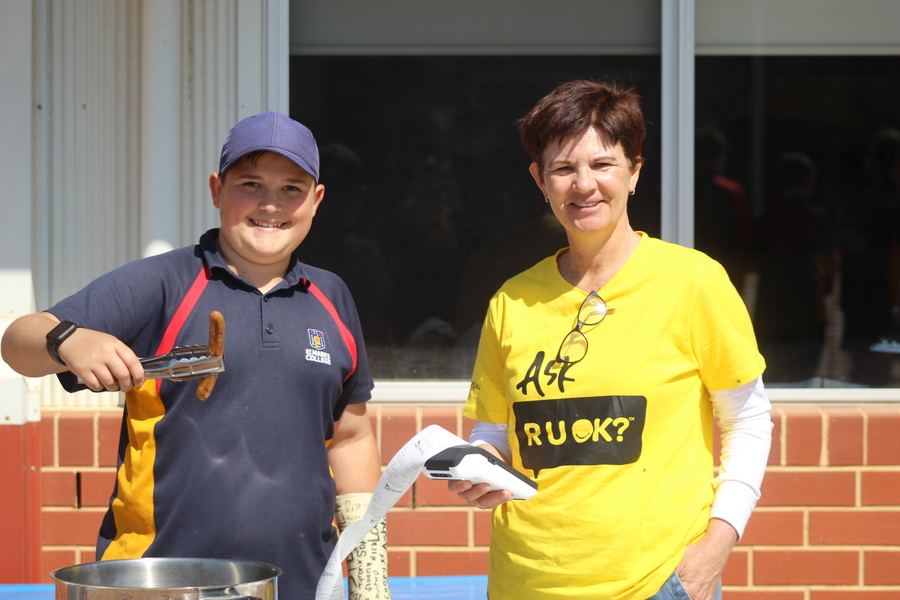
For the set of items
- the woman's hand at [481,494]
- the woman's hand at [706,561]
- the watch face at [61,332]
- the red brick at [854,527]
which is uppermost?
the watch face at [61,332]

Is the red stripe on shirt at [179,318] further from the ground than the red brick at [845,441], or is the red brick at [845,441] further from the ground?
the red stripe on shirt at [179,318]

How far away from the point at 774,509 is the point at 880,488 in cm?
40

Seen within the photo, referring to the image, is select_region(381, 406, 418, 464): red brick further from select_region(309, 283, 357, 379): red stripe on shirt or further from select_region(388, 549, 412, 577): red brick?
select_region(309, 283, 357, 379): red stripe on shirt

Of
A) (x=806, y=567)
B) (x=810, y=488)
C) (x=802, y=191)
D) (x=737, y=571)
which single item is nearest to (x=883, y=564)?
(x=806, y=567)

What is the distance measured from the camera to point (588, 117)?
1859 mm

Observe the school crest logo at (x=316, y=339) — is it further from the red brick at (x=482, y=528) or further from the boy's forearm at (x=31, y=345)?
the red brick at (x=482, y=528)

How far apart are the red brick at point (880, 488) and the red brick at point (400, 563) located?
1.72m

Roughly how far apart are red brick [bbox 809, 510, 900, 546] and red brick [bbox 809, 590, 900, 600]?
19 cm

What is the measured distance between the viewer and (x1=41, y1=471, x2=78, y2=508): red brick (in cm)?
334

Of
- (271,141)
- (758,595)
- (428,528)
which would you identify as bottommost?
(758,595)

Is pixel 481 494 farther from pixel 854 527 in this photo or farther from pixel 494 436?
pixel 854 527

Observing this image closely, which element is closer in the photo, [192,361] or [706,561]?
[192,361]

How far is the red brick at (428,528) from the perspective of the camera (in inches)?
134

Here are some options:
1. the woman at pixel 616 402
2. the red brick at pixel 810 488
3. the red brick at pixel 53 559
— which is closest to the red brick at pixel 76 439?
the red brick at pixel 53 559
